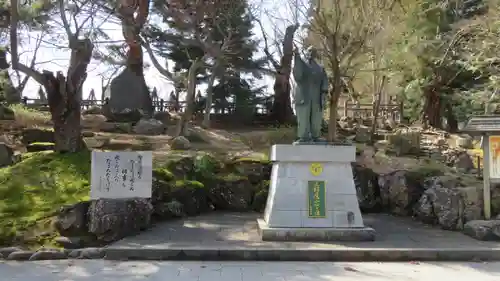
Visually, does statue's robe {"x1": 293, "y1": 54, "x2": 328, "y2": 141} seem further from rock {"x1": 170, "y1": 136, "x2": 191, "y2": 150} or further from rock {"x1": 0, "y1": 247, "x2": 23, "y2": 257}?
rock {"x1": 170, "y1": 136, "x2": 191, "y2": 150}

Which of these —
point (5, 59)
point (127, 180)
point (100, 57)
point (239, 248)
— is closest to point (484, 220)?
point (239, 248)

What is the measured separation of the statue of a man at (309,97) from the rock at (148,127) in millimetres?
9053

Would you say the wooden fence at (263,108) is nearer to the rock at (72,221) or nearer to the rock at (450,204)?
the rock at (450,204)

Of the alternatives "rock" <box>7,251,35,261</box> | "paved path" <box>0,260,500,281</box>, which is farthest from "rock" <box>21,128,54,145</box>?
"paved path" <box>0,260,500,281</box>

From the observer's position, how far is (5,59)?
17984 mm

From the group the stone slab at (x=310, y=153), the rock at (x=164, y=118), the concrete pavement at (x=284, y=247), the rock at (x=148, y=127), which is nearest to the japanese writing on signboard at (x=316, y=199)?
the stone slab at (x=310, y=153)

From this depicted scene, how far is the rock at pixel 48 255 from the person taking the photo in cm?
609

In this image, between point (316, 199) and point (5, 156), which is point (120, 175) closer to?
point (316, 199)

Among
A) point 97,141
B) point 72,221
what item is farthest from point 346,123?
point 72,221

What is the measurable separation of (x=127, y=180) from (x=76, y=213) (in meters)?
0.93

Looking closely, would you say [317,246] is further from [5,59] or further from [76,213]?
[5,59]

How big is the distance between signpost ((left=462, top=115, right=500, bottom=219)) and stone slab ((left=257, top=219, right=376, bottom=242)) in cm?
264

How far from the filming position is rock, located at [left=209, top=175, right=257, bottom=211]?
34.2 ft

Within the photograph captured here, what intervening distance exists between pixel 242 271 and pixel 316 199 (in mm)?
2250
